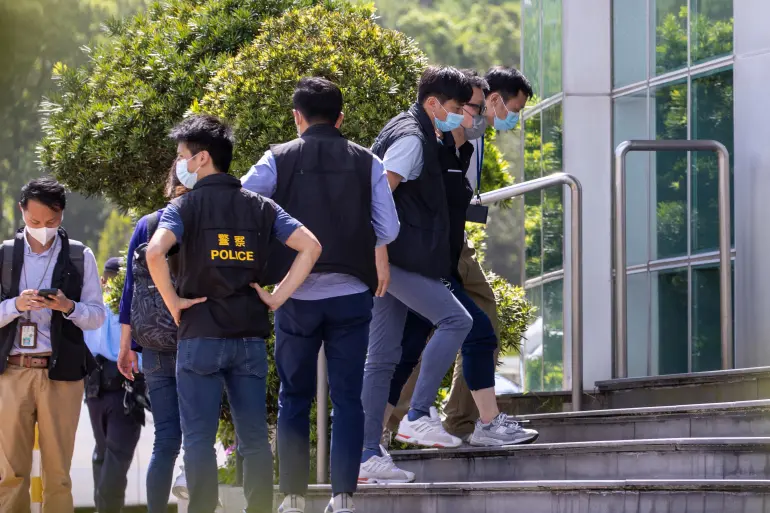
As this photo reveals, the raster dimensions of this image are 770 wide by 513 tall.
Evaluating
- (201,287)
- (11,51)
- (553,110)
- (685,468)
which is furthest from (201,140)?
(11,51)

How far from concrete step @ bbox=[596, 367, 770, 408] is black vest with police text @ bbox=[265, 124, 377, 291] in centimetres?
247

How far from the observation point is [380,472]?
271 inches

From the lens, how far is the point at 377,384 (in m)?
6.83

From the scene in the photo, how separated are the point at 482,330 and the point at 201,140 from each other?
5.97ft

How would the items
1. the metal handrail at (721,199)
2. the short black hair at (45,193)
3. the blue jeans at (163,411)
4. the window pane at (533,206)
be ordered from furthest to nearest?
the window pane at (533,206), the metal handrail at (721,199), the short black hair at (45,193), the blue jeans at (163,411)

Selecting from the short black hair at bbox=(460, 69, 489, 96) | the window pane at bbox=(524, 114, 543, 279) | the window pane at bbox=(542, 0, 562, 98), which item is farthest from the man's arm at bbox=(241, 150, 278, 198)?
the window pane at bbox=(524, 114, 543, 279)

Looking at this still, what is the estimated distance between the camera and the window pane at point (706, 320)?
9086mm

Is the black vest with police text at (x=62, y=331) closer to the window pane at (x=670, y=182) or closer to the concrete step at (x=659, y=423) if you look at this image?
the concrete step at (x=659, y=423)

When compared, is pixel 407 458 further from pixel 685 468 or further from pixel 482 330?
pixel 685 468

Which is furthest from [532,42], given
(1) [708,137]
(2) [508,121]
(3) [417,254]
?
(3) [417,254]

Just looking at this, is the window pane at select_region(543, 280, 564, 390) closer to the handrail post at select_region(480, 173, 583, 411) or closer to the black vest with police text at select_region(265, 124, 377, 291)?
the handrail post at select_region(480, 173, 583, 411)

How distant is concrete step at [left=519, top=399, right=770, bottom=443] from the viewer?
6.76 m

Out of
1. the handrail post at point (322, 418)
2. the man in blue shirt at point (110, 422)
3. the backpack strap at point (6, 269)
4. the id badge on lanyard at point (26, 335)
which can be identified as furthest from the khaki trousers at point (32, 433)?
the man in blue shirt at point (110, 422)

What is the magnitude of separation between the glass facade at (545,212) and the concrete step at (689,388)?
2.15 metres
